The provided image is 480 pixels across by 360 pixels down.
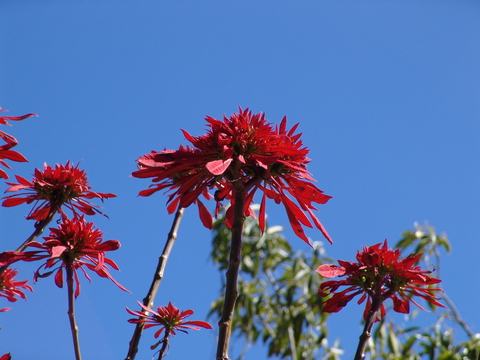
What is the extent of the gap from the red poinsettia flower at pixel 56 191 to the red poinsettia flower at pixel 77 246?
10 cm

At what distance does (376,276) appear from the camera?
4.43ft

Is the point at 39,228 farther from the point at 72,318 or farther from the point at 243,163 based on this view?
the point at 243,163

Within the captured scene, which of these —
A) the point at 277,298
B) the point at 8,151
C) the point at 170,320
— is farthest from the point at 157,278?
the point at 277,298

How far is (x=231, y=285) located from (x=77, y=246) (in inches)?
22.8

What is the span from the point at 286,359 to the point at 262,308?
70cm

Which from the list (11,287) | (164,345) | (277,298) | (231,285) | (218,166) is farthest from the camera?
(277,298)

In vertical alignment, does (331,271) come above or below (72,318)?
above

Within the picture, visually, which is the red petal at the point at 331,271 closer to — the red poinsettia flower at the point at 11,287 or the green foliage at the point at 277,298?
the red poinsettia flower at the point at 11,287

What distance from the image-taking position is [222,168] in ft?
3.98

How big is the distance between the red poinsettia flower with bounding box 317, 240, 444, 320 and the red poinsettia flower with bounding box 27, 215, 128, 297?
0.59m

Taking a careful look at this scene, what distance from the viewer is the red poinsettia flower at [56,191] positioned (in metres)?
1.58

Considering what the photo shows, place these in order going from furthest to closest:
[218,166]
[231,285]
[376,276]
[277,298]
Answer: [277,298], [376,276], [218,166], [231,285]

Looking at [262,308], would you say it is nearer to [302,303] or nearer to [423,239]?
[302,303]

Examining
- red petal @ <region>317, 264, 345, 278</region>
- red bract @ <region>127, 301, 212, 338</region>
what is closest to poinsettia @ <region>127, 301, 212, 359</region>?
red bract @ <region>127, 301, 212, 338</region>
